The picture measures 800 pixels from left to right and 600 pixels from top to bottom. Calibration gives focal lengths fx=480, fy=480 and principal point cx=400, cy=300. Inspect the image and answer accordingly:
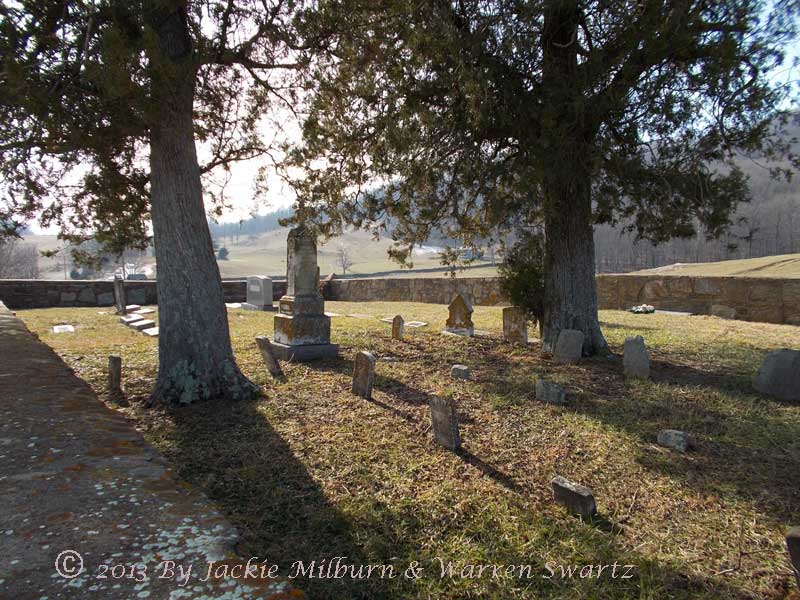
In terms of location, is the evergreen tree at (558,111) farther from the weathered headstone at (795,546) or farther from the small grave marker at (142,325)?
the small grave marker at (142,325)

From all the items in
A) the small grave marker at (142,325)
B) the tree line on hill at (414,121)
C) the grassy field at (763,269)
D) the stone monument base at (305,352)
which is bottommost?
the stone monument base at (305,352)

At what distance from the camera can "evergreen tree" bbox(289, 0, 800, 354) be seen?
496 centimetres

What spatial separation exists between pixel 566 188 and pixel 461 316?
331cm

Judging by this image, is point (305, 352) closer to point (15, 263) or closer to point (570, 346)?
point (570, 346)

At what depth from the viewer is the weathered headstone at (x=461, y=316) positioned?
8711mm

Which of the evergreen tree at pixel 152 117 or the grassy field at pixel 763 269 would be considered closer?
the evergreen tree at pixel 152 117

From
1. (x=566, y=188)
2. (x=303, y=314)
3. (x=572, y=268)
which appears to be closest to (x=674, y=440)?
(x=572, y=268)

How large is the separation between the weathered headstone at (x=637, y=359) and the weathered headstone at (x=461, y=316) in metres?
3.52

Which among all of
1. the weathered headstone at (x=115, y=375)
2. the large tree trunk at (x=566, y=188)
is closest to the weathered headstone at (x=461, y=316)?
the large tree trunk at (x=566, y=188)

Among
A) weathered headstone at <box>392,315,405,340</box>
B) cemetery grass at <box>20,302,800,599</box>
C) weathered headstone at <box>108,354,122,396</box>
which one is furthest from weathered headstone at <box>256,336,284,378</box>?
weathered headstone at <box>392,315,405,340</box>

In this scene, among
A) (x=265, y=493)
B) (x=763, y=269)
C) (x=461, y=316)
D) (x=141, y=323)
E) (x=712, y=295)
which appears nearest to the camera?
(x=265, y=493)

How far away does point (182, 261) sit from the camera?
4.57 metres

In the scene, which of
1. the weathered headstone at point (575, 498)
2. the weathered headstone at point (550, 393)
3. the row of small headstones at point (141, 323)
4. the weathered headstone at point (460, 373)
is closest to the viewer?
the weathered headstone at point (575, 498)

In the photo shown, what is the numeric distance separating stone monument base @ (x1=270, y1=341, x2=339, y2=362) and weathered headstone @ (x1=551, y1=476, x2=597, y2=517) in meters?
4.64
